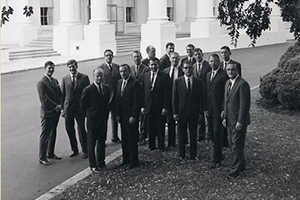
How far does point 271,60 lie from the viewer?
24.1 metres

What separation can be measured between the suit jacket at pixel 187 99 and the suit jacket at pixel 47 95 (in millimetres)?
2223

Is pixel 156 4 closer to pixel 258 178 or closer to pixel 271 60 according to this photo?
pixel 271 60

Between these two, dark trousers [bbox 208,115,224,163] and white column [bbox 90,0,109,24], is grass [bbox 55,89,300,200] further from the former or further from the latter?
white column [bbox 90,0,109,24]

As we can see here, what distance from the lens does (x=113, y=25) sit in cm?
2542

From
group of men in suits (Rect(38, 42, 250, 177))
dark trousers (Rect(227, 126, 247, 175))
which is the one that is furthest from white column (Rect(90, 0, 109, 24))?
dark trousers (Rect(227, 126, 247, 175))

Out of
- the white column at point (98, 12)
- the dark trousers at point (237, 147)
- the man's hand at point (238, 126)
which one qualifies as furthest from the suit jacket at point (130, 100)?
the white column at point (98, 12)

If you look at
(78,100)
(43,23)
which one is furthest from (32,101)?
(43,23)

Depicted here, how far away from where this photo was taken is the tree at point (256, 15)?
6.93m

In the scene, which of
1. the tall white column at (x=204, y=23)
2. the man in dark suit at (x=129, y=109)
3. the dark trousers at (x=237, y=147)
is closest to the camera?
the dark trousers at (x=237, y=147)

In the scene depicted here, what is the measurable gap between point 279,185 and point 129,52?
64.6ft

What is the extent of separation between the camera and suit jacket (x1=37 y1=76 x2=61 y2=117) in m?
8.63

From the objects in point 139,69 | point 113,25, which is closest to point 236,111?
point 139,69

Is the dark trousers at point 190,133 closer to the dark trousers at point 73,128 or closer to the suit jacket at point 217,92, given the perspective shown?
the suit jacket at point 217,92

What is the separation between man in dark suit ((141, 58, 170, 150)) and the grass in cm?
43
